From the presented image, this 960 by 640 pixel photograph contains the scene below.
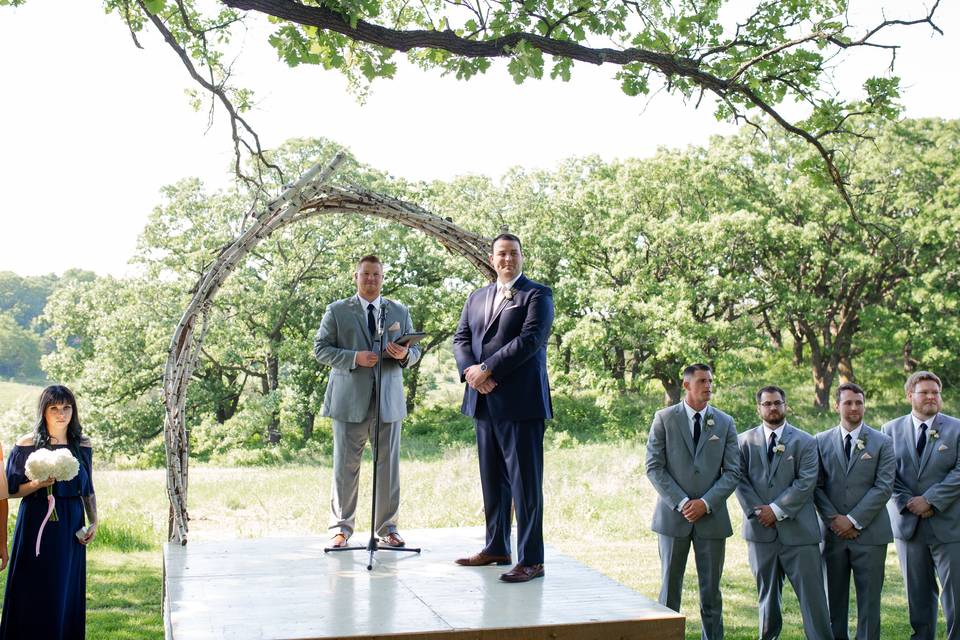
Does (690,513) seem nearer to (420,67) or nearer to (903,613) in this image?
(903,613)

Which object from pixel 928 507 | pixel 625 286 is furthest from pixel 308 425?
pixel 928 507

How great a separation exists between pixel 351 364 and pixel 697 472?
215cm

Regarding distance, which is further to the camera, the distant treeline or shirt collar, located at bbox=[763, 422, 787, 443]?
the distant treeline

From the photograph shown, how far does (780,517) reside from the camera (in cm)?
510

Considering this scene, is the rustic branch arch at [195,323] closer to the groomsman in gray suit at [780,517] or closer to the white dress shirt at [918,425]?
the groomsman in gray suit at [780,517]

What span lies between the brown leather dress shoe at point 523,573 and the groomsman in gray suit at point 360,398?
1.09 m

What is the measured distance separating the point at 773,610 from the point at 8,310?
2690cm

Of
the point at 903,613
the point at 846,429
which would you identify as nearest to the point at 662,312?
the point at 903,613

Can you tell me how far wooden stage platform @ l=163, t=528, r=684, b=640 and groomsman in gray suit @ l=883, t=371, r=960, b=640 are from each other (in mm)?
1854

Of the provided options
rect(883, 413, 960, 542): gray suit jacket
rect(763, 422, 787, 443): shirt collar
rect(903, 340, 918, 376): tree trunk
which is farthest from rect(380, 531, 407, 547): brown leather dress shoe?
rect(903, 340, 918, 376): tree trunk

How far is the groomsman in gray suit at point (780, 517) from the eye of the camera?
5.07m

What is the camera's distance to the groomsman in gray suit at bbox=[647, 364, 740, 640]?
5191 millimetres

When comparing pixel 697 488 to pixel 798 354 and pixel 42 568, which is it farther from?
pixel 798 354

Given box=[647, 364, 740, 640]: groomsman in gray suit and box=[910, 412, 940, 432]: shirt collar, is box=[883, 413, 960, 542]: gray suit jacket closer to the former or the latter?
box=[910, 412, 940, 432]: shirt collar
